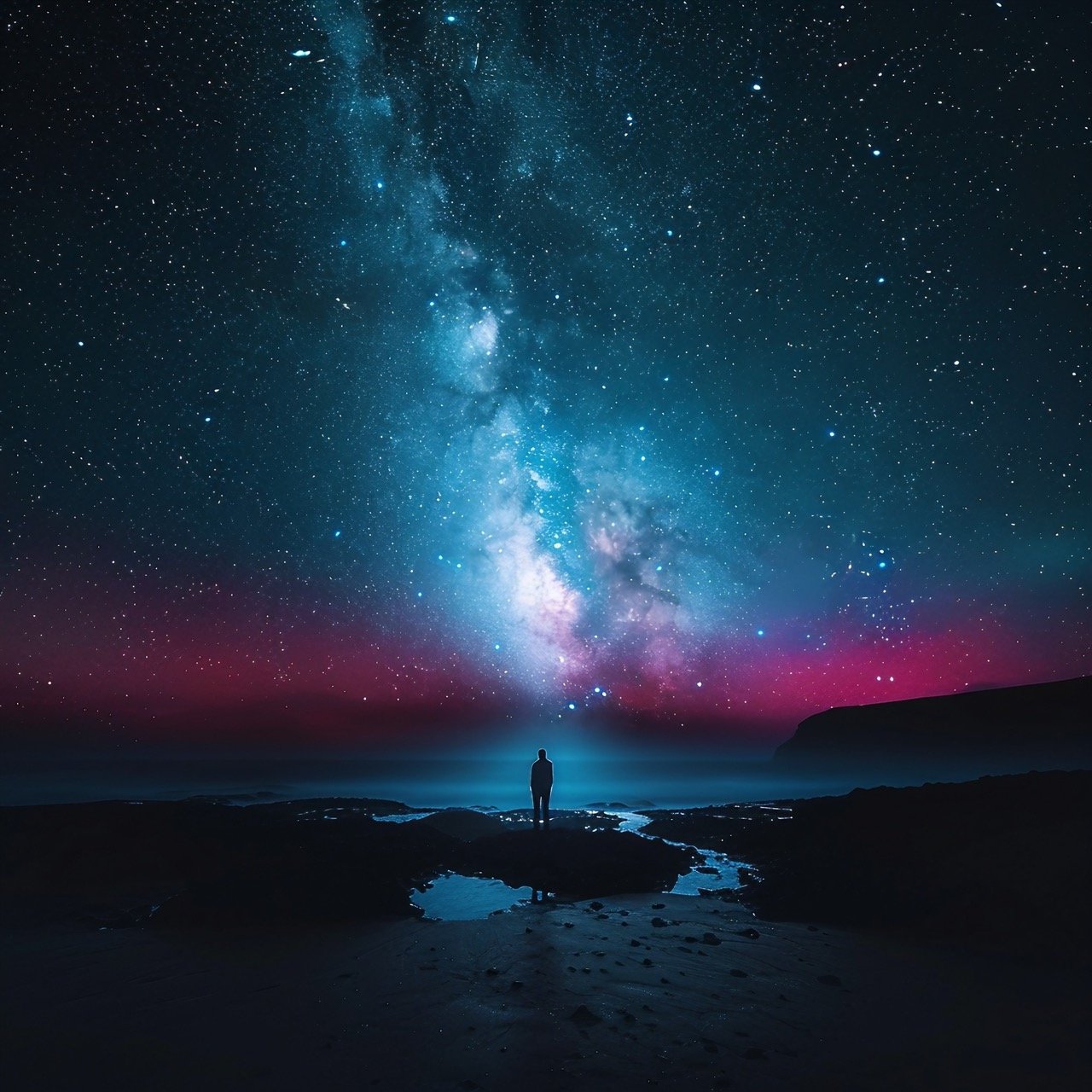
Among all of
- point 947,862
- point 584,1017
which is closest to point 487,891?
point 584,1017

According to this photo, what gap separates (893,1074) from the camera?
538 cm

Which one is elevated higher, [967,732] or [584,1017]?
[967,732]

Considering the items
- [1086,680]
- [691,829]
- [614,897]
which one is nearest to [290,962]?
[614,897]

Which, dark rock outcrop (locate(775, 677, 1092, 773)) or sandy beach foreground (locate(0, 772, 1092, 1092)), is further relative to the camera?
dark rock outcrop (locate(775, 677, 1092, 773))

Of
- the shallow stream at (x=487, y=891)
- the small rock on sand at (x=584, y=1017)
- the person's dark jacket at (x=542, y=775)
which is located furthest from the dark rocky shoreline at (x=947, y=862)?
the small rock on sand at (x=584, y=1017)

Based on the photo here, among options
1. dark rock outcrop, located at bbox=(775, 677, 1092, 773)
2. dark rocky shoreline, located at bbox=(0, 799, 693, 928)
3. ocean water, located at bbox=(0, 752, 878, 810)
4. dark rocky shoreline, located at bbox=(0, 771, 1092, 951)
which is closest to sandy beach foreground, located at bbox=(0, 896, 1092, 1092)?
dark rocky shoreline, located at bbox=(0, 771, 1092, 951)

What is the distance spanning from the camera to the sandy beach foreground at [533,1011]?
5387mm

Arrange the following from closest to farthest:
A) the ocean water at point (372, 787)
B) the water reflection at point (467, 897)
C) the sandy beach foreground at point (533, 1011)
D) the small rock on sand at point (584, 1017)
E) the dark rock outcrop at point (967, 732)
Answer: the sandy beach foreground at point (533, 1011) < the small rock on sand at point (584, 1017) < the water reflection at point (467, 897) < the ocean water at point (372, 787) < the dark rock outcrop at point (967, 732)

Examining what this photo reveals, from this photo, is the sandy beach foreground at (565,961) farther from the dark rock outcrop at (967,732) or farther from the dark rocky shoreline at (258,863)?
the dark rock outcrop at (967,732)

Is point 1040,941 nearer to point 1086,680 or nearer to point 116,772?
point 1086,680

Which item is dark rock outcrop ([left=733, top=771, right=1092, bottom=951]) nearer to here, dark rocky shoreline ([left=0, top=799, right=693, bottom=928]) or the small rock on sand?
dark rocky shoreline ([left=0, top=799, right=693, bottom=928])

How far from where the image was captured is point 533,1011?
258 inches

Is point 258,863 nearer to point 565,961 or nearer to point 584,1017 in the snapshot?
point 565,961

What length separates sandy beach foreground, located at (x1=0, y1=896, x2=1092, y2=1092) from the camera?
17.7 feet
